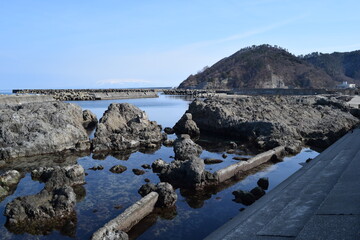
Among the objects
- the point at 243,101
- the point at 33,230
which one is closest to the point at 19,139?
the point at 33,230

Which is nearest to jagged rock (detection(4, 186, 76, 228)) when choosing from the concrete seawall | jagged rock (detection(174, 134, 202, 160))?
the concrete seawall

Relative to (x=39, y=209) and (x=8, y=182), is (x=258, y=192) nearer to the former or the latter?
(x=39, y=209)

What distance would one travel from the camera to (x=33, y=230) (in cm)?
1107

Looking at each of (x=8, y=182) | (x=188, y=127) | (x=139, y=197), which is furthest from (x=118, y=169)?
(x=188, y=127)

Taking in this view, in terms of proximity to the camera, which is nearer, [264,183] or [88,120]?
[264,183]

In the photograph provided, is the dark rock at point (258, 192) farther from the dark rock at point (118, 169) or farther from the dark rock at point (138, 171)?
the dark rock at point (118, 169)

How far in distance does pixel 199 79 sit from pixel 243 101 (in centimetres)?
14480

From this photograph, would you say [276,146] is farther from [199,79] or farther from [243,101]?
[199,79]

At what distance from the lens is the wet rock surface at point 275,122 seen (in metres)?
27.2

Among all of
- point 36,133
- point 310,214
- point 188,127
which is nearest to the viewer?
point 310,214

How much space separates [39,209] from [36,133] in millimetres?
12679

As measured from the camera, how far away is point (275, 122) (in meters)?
30.1

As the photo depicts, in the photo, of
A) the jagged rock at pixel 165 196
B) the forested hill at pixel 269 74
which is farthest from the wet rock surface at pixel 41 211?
the forested hill at pixel 269 74

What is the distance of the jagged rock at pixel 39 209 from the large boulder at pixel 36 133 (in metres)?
10.4
